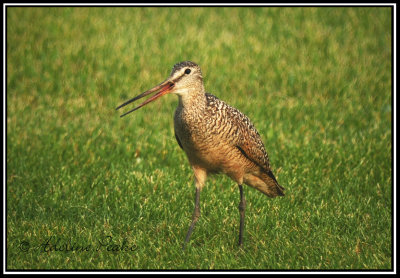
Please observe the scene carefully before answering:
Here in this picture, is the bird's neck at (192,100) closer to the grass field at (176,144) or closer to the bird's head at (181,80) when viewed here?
the bird's head at (181,80)

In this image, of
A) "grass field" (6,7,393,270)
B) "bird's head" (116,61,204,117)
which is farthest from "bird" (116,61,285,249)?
"grass field" (6,7,393,270)

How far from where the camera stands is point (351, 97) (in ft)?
32.3

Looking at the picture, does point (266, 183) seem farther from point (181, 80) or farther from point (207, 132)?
point (181, 80)

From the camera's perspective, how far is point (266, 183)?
6.39 m

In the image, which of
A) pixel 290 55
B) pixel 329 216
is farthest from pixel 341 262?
pixel 290 55

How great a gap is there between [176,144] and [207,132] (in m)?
2.79

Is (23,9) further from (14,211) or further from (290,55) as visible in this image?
(14,211)

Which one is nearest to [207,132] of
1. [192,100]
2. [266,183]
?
[192,100]

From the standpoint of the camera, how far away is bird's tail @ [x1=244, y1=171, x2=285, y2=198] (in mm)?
6301

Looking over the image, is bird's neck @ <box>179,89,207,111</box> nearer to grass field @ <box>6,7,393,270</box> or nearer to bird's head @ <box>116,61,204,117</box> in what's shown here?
bird's head @ <box>116,61,204,117</box>

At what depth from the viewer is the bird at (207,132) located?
17.4 ft

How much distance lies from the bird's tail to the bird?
5cm

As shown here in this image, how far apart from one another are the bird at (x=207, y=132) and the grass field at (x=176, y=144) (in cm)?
60

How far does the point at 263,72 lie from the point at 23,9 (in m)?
5.17
